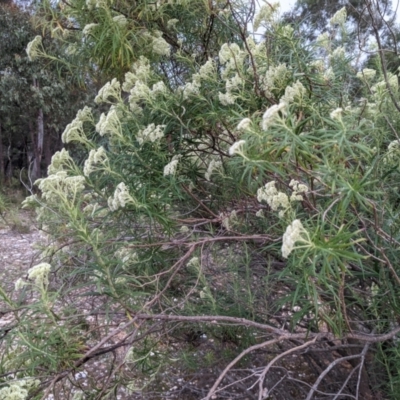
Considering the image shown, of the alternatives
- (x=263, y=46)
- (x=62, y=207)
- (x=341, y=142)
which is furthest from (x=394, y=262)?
(x=62, y=207)

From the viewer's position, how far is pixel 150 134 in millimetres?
1803

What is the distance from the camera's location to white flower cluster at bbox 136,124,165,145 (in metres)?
1.80

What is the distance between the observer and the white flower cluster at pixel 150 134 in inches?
70.8

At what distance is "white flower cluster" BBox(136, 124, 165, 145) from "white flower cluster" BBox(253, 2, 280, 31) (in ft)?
2.06

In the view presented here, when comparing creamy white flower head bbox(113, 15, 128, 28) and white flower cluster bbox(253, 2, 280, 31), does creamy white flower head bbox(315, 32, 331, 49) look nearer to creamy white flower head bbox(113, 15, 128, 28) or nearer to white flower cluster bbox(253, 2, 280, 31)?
white flower cluster bbox(253, 2, 280, 31)

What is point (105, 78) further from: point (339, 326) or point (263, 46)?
point (339, 326)

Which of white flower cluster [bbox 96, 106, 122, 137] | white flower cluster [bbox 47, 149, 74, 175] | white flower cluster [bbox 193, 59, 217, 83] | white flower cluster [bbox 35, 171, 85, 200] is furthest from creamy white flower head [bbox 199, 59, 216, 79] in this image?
white flower cluster [bbox 35, 171, 85, 200]

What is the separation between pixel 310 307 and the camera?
1.63 m

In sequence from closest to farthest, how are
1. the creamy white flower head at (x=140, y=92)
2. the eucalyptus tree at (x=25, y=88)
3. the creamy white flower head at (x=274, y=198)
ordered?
the creamy white flower head at (x=274, y=198) < the creamy white flower head at (x=140, y=92) < the eucalyptus tree at (x=25, y=88)

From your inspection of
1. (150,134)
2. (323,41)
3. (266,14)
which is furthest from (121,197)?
(323,41)

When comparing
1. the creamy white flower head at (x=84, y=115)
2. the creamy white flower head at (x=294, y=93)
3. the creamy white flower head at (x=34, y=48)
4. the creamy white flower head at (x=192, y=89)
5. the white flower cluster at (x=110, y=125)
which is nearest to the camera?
the creamy white flower head at (x=294, y=93)

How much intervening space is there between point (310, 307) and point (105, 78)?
5.07 feet

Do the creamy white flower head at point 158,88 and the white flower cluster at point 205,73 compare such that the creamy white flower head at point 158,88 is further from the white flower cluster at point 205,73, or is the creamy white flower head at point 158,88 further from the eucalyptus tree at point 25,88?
the eucalyptus tree at point 25,88

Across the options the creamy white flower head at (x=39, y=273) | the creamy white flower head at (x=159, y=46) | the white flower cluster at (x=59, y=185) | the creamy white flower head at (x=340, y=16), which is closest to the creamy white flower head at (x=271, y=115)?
the white flower cluster at (x=59, y=185)
